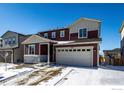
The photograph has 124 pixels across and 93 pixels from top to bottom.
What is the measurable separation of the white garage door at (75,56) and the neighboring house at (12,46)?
8.59 metres

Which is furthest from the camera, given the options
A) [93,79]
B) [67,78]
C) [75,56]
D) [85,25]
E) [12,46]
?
[12,46]

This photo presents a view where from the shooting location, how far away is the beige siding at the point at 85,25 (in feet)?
54.2

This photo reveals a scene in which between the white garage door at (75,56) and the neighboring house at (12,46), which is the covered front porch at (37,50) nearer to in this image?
the white garage door at (75,56)

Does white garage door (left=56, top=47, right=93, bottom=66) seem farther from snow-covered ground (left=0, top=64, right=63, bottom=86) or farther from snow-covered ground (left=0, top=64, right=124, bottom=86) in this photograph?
snow-covered ground (left=0, top=64, right=63, bottom=86)

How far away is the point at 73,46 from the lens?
15586mm

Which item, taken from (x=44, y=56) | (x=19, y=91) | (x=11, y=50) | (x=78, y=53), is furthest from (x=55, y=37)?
(x=19, y=91)

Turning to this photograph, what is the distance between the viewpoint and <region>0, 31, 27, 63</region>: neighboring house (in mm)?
21286

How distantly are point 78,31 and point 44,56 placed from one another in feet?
20.7

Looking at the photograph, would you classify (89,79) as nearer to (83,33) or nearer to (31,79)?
(31,79)

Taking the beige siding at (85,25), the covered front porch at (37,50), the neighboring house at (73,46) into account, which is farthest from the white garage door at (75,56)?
the beige siding at (85,25)

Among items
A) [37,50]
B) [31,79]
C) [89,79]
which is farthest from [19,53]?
[89,79]

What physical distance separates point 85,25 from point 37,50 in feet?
A: 25.9

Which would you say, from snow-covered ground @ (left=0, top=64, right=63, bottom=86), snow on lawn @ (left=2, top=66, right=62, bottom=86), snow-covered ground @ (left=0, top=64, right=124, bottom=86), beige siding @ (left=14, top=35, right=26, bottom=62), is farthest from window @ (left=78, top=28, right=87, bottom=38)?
beige siding @ (left=14, top=35, right=26, bottom=62)

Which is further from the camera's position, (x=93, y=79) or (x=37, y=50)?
(x=37, y=50)
